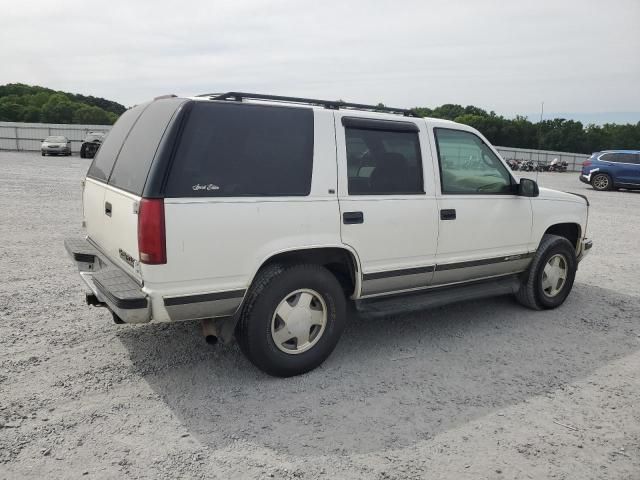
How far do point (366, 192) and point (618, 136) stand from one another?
9549 centimetres

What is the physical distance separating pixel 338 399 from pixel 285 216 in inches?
51.4

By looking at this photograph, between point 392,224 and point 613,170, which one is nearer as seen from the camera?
point 392,224

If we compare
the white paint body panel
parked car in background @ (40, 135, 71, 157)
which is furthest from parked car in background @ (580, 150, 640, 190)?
parked car in background @ (40, 135, 71, 157)

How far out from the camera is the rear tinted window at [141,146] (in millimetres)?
3363

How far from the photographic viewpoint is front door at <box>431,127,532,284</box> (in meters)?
4.48

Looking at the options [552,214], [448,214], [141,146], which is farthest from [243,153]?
[552,214]

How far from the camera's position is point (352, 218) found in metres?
3.85

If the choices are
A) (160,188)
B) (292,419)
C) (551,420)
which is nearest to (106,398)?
(292,419)

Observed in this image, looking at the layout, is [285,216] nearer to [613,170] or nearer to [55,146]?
[613,170]

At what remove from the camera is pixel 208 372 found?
3.84 m

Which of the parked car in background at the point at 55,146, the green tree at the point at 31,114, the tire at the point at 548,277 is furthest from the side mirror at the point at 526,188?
the green tree at the point at 31,114

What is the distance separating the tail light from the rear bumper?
0.27 metres

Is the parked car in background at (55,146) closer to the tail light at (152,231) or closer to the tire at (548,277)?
the tire at (548,277)

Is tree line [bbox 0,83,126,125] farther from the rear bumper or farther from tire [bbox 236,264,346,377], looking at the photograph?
tire [bbox 236,264,346,377]
